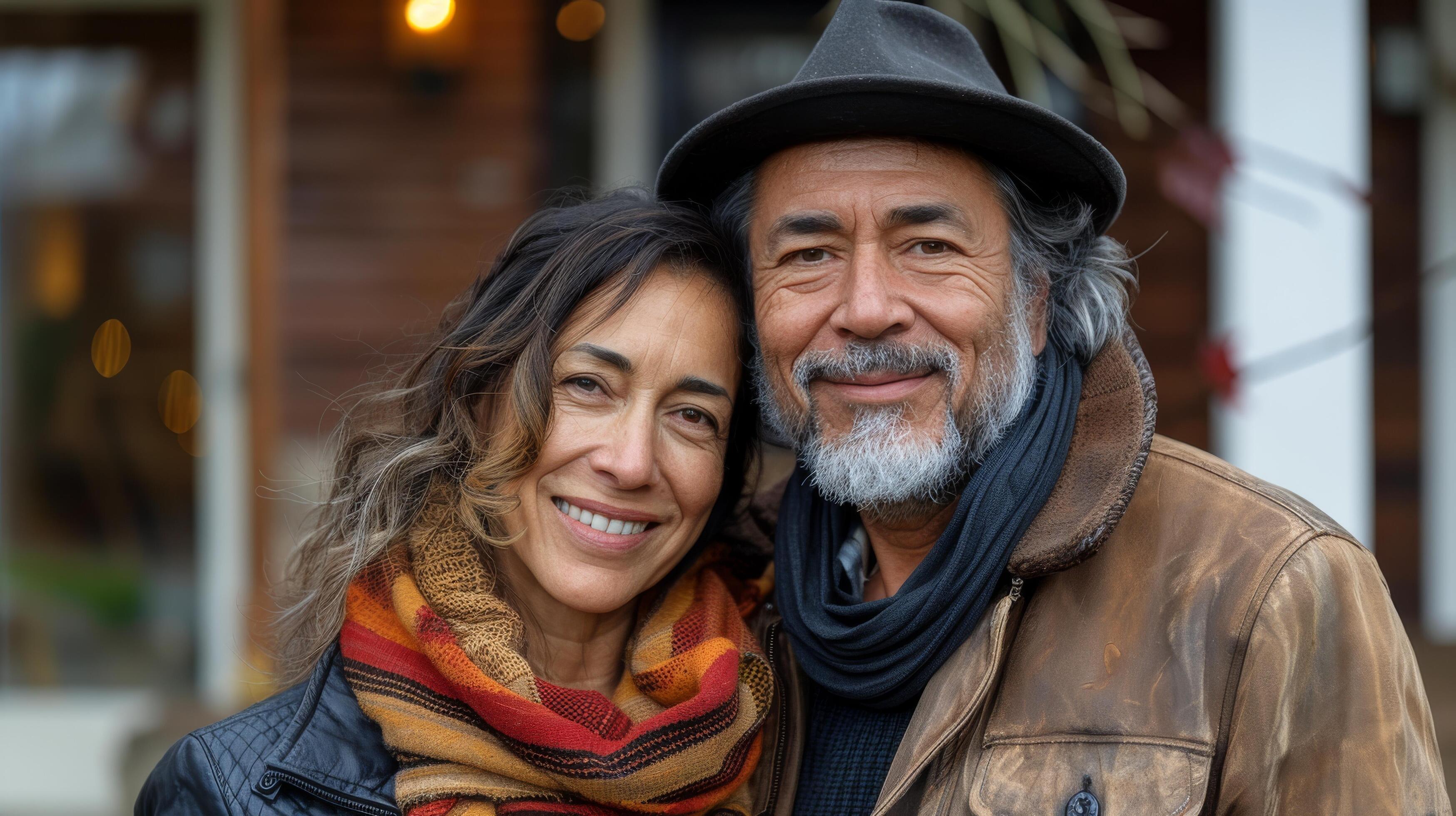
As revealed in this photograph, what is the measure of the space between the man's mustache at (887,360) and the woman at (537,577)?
0.19 meters

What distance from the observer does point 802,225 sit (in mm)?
2062

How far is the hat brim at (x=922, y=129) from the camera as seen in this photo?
1919 mm

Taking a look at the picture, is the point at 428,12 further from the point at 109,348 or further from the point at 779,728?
the point at 779,728

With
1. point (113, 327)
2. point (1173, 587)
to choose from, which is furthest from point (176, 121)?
point (1173, 587)

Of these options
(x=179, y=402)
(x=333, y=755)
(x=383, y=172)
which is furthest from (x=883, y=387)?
(x=179, y=402)

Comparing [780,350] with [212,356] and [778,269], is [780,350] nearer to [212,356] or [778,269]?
[778,269]

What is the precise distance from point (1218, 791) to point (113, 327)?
486 cm

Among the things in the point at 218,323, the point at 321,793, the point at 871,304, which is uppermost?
the point at 218,323

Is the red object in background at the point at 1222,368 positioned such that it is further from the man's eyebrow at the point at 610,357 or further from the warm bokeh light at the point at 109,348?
the warm bokeh light at the point at 109,348

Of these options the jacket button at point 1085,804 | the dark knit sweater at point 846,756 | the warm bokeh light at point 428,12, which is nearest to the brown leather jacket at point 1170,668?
the jacket button at point 1085,804

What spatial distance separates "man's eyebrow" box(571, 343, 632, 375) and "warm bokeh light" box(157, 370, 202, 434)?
12.2ft

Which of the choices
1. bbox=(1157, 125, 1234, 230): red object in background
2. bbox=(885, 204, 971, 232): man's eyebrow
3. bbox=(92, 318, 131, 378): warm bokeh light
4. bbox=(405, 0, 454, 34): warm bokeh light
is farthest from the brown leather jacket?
bbox=(92, 318, 131, 378): warm bokeh light

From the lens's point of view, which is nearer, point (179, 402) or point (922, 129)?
point (922, 129)

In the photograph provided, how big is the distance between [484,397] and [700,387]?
377mm
